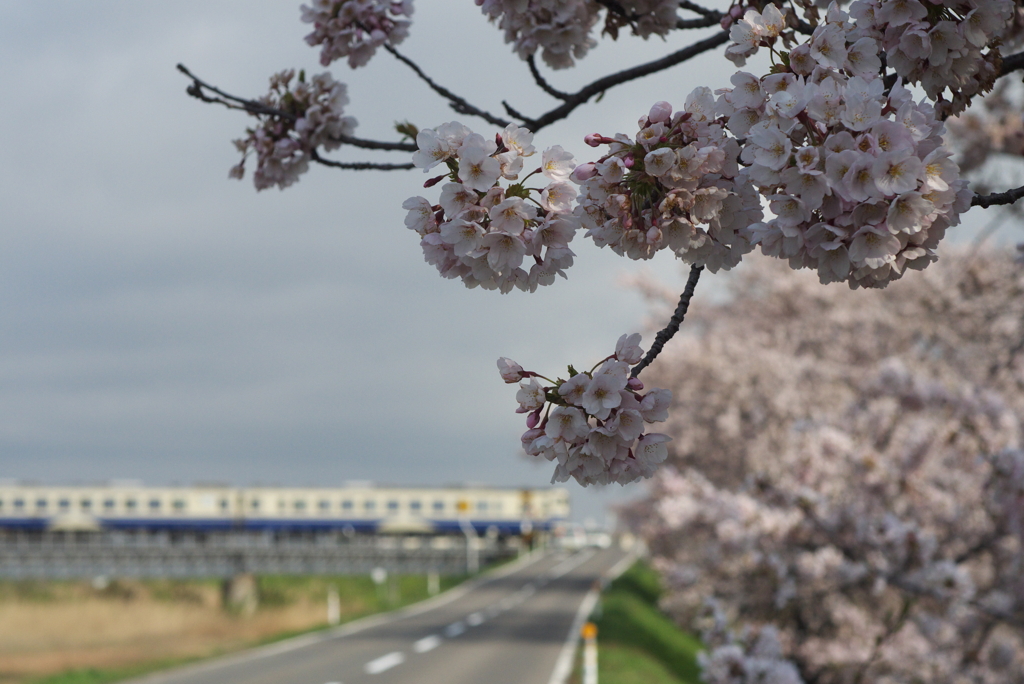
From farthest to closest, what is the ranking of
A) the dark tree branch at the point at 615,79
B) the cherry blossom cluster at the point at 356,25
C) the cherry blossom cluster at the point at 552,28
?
the cherry blossom cluster at the point at 356,25 → the dark tree branch at the point at 615,79 → the cherry blossom cluster at the point at 552,28

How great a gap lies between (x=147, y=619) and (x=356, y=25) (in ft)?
115

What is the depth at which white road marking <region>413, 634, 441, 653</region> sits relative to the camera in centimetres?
1848

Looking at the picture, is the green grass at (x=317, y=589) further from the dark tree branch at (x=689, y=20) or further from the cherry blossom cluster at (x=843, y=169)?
the cherry blossom cluster at (x=843, y=169)

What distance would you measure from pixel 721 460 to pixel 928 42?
18.4 m

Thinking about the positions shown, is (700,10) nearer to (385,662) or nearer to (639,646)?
(385,662)

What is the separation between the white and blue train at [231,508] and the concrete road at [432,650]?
72.0 feet

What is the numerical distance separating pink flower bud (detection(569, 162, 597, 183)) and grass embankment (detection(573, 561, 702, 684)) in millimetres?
13572

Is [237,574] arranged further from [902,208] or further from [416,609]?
[902,208]

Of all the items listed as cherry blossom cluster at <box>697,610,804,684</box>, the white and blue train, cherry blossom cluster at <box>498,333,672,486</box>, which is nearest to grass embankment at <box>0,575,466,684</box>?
the white and blue train

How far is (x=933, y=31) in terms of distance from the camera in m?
1.79

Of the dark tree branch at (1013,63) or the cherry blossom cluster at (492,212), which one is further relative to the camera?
the dark tree branch at (1013,63)

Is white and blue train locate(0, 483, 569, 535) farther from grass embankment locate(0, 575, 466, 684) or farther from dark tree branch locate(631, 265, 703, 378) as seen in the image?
dark tree branch locate(631, 265, 703, 378)

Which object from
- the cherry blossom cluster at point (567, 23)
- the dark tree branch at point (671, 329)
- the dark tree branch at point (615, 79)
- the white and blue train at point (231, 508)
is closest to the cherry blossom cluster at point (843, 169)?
the dark tree branch at point (671, 329)

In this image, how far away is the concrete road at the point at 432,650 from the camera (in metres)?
15.0
